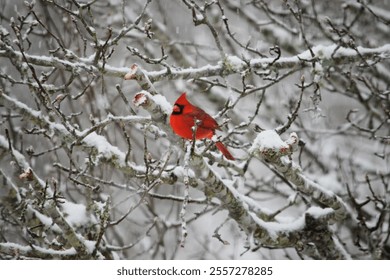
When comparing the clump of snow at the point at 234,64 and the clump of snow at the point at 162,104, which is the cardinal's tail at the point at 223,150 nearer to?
the clump of snow at the point at 162,104

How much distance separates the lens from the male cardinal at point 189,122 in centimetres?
245

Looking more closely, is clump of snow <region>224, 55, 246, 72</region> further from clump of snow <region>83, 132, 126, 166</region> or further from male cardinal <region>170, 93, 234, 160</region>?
clump of snow <region>83, 132, 126, 166</region>

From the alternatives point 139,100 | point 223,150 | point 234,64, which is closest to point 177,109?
point 139,100

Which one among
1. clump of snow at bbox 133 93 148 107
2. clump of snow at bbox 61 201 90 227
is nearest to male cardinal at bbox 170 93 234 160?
clump of snow at bbox 133 93 148 107

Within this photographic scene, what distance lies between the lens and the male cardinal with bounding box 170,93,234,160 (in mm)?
2449

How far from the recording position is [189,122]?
249 centimetres

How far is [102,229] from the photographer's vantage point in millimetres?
2355

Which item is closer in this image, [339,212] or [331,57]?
[339,212]

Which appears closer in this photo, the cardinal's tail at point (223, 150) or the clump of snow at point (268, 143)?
the clump of snow at point (268, 143)

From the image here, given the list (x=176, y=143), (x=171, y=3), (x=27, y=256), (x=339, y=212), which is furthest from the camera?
(x=171, y=3)

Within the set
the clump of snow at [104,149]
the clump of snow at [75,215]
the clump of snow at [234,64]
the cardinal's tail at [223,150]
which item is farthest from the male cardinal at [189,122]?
the clump of snow at [75,215]
